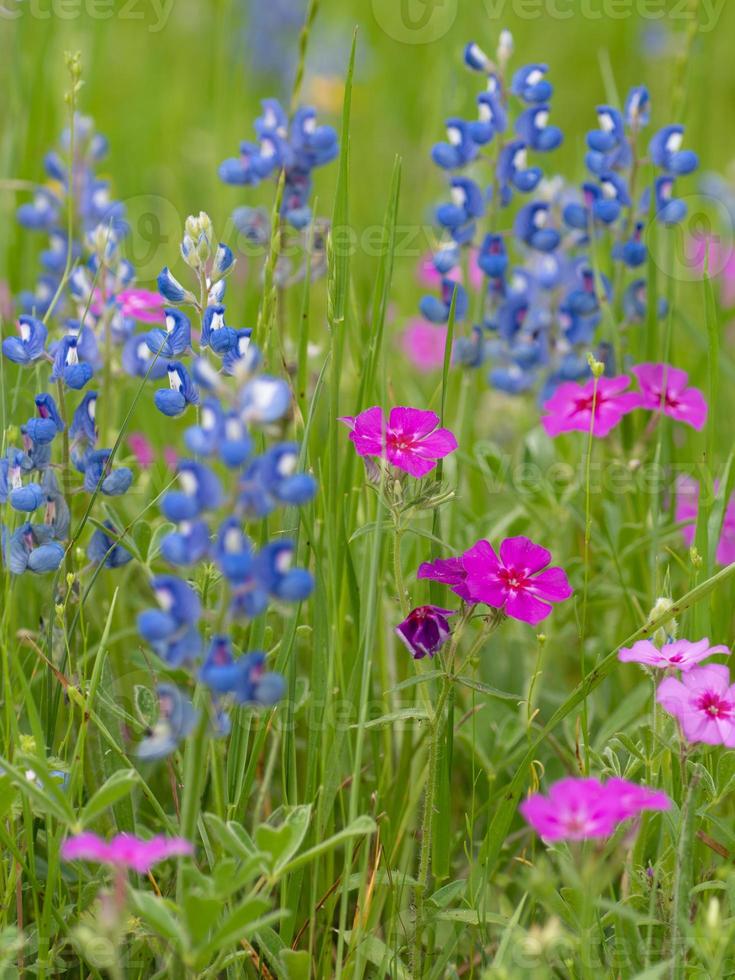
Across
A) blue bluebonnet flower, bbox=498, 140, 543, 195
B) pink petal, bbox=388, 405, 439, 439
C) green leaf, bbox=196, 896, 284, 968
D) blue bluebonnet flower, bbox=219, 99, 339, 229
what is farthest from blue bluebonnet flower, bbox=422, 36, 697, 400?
green leaf, bbox=196, 896, 284, 968

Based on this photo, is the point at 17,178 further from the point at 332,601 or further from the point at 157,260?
the point at 332,601

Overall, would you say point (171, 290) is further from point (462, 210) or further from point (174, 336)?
point (462, 210)

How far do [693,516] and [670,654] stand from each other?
30.6 inches

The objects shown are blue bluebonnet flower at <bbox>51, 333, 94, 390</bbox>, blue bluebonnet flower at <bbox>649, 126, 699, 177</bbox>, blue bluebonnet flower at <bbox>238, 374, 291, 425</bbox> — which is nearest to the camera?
blue bluebonnet flower at <bbox>238, 374, 291, 425</bbox>

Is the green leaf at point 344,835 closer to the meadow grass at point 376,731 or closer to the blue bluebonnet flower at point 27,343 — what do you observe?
the meadow grass at point 376,731

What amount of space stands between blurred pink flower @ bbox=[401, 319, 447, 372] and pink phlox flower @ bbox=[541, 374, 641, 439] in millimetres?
1235

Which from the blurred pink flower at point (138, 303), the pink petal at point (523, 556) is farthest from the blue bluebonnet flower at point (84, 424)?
the pink petal at point (523, 556)

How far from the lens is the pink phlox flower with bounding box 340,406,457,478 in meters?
1.49

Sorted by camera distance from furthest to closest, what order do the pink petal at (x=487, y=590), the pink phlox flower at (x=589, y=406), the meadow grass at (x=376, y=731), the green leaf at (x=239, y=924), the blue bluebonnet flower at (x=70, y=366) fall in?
the pink phlox flower at (x=589, y=406) → the blue bluebonnet flower at (x=70, y=366) → the pink petal at (x=487, y=590) → the meadow grass at (x=376, y=731) → the green leaf at (x=239, y=924)

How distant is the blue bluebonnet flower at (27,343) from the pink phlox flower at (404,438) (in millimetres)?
444

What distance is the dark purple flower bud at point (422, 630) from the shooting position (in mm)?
1467

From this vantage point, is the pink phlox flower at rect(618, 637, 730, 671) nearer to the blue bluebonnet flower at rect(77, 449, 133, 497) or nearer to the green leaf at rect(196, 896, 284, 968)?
the green leaf at rect(196, 896, 284, 968)

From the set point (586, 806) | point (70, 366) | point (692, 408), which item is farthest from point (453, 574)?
point (692, 408)

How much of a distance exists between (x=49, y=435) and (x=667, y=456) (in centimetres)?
109
